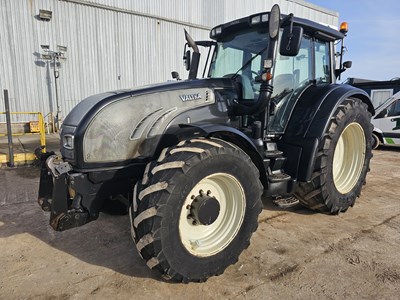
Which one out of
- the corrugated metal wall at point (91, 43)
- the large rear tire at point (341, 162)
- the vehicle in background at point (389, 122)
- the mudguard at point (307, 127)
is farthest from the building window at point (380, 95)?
the mudguard at point (307, 127)

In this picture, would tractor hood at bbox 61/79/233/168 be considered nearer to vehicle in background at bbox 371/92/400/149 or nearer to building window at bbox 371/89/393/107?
vehicle in background at bbox 371/92/400/149

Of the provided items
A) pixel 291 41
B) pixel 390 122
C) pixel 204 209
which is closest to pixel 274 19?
pixel 291 41

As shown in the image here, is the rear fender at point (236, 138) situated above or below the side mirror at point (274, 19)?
below

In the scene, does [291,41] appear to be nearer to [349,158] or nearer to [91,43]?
[349,158]

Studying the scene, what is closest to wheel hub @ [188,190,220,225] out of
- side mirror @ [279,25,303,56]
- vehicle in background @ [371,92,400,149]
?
side mirror @ [279,25,303,56]

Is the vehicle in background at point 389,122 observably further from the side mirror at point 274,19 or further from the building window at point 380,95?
the side mirror at point 274,19

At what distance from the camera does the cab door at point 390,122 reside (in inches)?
367

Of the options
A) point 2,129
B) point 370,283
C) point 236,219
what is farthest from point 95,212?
point 2,129

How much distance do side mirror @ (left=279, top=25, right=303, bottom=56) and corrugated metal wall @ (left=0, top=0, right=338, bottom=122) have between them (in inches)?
424

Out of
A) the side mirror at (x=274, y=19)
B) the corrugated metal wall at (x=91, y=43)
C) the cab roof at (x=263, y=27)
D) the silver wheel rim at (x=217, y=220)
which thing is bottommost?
the silver wheel rim at (x=217, y=220)

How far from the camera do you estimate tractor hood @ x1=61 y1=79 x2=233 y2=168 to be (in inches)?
99.3

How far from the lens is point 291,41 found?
2.92 meters

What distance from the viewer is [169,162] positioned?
7.59 ft

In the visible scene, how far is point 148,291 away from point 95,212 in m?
0.76
